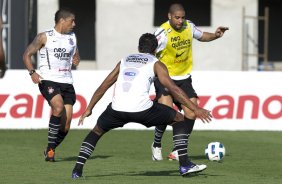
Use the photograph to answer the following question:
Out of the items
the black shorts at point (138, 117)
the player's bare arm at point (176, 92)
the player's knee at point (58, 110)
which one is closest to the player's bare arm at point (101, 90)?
the black shorts at point (138, 117)

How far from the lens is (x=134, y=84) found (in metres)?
12.6

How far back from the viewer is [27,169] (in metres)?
14.1

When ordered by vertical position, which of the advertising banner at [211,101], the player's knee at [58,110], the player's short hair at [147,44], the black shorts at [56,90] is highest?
the player's short hair at [147,44]

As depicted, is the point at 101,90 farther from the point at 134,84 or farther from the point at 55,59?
the point at 55,59

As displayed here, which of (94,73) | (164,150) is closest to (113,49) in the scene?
(94,73)

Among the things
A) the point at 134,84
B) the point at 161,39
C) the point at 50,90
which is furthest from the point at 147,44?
the point at 50,90

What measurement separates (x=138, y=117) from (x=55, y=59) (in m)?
3.47

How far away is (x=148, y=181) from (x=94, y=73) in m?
10.5

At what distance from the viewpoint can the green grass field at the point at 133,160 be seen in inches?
509

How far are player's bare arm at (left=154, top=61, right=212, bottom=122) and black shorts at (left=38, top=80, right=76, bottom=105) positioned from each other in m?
3.27

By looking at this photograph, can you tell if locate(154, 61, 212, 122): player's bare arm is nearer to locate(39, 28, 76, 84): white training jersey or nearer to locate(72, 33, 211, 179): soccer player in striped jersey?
locate(72, 33, 211, 179): soccer player in striped jersey

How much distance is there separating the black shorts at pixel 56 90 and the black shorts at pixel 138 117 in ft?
9.77

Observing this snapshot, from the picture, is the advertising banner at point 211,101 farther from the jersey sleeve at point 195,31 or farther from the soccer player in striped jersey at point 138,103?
the soccer player in striped jersey at point 138,103

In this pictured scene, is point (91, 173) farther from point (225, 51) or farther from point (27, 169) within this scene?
point (225, 51)
